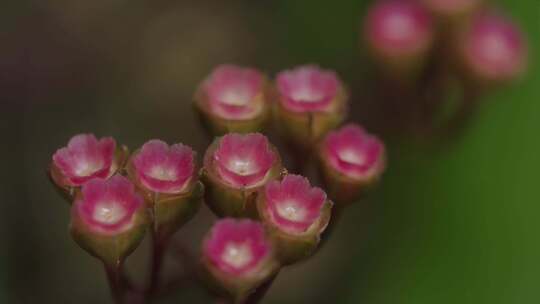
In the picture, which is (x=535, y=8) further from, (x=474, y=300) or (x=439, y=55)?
(x=474, y=300)

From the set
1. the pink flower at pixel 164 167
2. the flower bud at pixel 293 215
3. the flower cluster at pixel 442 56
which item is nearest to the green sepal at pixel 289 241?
the flower bud at pixel 293 215

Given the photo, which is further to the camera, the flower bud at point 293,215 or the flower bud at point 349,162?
the flower bud at point 349,162

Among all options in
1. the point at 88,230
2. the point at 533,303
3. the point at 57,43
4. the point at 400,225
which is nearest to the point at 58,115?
the point at 57,43

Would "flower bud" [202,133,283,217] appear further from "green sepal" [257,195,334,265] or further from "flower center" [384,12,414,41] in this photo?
"flower center" [384,12,414,41]

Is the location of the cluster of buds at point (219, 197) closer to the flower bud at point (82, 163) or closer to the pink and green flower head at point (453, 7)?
the flower bud at point (82, 163)

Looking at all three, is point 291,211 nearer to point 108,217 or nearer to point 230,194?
point 230,194

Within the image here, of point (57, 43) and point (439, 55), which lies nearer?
A: point (439, 55)

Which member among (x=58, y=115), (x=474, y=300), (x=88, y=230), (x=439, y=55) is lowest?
(x=474, y=300)

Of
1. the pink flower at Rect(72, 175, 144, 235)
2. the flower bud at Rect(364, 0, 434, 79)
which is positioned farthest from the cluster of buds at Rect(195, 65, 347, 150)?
the flower bud at Rect(364, 0, 434, 79)
